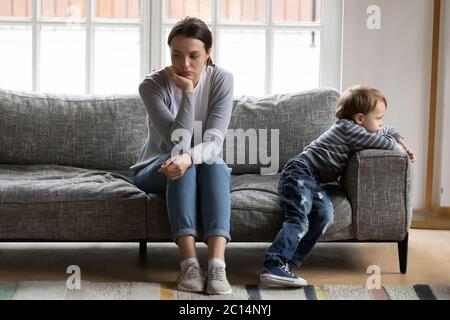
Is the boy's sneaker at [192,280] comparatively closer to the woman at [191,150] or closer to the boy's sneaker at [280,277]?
the woman at [191,150]

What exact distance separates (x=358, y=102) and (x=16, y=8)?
6.31 feet

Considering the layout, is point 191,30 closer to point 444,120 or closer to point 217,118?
point 217,118

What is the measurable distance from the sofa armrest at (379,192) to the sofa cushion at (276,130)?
485mm

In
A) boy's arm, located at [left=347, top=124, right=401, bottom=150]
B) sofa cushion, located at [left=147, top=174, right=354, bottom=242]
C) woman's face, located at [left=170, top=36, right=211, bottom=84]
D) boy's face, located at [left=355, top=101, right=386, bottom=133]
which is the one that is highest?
woman's face, located at [left=170, top=36, right=211, bottom=84]

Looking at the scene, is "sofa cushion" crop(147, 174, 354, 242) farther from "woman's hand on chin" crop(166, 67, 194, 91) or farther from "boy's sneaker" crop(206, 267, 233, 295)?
"woman's hand on chin" crop(166, 67, 194, 91)

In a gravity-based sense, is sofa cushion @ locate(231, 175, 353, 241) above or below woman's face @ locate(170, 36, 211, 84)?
below

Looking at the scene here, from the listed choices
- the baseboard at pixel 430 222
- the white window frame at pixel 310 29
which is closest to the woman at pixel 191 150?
the white window frame at pixel 310 29

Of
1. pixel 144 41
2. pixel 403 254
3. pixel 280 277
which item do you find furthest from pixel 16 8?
pixel 403 254

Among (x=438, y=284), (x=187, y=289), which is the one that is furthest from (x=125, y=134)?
(x=438, y=284)

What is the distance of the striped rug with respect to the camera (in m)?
2.88

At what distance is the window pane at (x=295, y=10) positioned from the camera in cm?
431

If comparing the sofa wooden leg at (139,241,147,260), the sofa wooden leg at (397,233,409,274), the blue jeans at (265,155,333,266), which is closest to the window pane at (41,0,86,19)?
the sofa wooden leg at (139,241,147,260)

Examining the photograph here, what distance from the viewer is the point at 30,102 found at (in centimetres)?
374

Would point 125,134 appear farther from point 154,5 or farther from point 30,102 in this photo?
point 154,5
